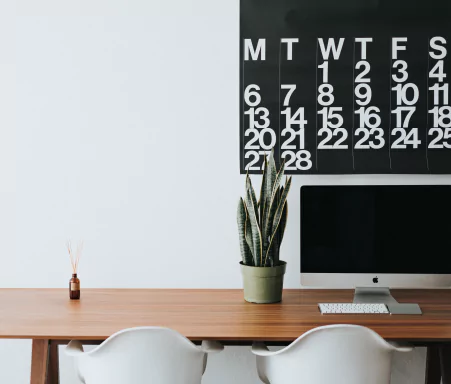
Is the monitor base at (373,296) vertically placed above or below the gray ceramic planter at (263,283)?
below

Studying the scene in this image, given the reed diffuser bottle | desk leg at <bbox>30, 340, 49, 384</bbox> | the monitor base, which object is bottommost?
desk leg at <bbox>30, 340, 49, 384</bbox>

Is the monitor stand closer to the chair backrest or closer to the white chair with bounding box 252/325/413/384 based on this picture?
the white chair with bounding box 252/325/413/384


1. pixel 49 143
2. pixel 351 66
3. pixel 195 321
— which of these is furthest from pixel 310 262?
pixel 49 143

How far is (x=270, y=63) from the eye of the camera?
2605 mm

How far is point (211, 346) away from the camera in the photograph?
1.93m

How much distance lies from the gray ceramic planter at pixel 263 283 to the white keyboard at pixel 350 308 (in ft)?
0.63

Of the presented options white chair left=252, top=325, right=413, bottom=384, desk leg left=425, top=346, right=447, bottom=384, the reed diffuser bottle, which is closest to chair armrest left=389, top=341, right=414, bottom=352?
white chair left=252, top=325, right=413, bottom=384

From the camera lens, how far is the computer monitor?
2.29m

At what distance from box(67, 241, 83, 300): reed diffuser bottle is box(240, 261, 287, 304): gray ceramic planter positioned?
72 centimetres

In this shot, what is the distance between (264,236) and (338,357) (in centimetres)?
65

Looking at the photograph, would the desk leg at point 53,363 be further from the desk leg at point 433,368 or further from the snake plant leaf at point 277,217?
the desk leg at point 433,368

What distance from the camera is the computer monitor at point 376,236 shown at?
7.50 feet

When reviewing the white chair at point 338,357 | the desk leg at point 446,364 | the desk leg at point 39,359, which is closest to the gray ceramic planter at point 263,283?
the white chair at point 338,357

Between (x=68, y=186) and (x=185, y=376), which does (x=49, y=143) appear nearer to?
(x=68, y=186)
